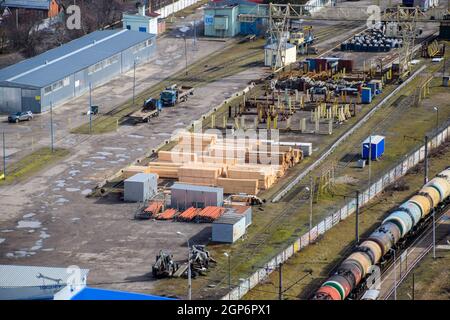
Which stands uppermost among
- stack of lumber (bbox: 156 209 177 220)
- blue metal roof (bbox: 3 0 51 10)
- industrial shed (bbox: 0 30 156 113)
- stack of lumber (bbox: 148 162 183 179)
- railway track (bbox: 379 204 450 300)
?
blue metal roof (bbox: 3 0 51 10)

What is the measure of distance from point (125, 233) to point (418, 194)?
15.9m

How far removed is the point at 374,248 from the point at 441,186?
35.3 feet

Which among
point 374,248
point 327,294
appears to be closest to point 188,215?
point 374,248

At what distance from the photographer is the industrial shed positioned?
296 ft

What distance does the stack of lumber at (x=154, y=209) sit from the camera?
6869 cm

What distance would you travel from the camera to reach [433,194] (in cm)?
6938

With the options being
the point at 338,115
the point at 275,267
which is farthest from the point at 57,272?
the point at 338,115

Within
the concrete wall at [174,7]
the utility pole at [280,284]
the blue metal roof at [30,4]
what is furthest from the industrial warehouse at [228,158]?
the blue metal roof at [30,4]

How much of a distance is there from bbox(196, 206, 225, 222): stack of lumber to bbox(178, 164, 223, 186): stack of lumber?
16.2ft

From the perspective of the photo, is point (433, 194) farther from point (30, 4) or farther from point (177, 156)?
point (30, 4)

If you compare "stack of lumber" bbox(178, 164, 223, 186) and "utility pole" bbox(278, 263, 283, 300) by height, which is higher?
"stack of lumber" bbox(178, 164, 223, 186)

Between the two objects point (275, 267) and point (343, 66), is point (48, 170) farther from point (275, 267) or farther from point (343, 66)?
point (343, 66)

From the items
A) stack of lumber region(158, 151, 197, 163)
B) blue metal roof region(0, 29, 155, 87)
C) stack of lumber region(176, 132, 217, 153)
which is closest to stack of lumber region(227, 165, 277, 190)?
stack of lumber region(158, 151, 197, 163)

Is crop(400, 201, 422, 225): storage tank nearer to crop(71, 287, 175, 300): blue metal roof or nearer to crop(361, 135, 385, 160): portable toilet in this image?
crop(361, 135, 385, 160): portable toilet
